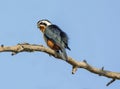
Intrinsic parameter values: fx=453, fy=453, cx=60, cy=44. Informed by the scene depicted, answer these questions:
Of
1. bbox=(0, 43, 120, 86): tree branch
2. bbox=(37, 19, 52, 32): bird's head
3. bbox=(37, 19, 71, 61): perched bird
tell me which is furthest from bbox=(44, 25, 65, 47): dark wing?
bbox=(0, 43, 120, 86): tree branch

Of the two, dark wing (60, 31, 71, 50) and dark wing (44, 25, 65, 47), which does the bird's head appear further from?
dark wing (60, 31, 71, 50)

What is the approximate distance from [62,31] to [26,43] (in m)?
2.21

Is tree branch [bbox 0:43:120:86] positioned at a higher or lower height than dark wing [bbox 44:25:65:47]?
lower

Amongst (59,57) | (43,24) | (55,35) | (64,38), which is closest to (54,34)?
(55,35)

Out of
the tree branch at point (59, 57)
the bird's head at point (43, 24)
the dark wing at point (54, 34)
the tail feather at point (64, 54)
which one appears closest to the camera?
the tree branch at point (59, 57)

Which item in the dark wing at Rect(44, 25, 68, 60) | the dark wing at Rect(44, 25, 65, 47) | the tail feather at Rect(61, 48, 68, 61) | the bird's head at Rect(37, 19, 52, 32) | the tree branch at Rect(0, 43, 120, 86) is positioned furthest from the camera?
the bird's head at Rect(37, 19, 52, 32)

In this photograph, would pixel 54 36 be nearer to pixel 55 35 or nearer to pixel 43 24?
pixel 55 35

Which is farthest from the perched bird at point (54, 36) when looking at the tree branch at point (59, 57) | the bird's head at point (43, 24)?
the tree branch at point (59, 57)

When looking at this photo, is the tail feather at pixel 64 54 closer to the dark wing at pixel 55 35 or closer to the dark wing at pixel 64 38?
the dark wing at pixel 55 35

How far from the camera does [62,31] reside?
9.12 metres

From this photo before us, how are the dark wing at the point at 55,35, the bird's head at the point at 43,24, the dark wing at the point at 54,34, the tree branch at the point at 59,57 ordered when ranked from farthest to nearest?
the bird's head at the point at 43,24
the dark wing at the point at 54,34
the dark wing at the point at 55,35
the tree branch at the point at 59,57

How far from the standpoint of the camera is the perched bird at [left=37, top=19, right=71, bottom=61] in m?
8.62

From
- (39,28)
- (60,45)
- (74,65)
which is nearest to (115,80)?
(74,65)

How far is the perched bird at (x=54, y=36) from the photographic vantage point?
8.62m
